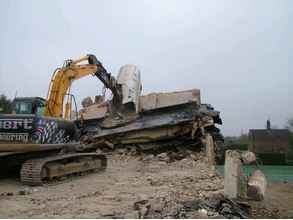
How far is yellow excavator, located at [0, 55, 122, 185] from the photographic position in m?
7.90

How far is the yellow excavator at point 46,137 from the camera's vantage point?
7.90 meters

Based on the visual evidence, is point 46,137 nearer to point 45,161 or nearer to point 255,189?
point 45,161

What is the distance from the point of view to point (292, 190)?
15172mm

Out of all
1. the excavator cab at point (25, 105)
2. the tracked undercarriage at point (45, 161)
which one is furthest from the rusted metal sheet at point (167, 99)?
the excavator cab at point (25, 105)

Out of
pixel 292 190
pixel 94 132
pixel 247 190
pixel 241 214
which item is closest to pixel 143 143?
pixel 94 132

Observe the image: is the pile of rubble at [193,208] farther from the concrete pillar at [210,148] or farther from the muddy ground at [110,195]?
the concrete pillar at [210,148]

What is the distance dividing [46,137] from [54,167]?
660 millimetres

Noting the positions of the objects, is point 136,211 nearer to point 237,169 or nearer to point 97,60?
point 237,169

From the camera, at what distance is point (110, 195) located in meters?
6.72

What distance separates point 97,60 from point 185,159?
4.35 metres

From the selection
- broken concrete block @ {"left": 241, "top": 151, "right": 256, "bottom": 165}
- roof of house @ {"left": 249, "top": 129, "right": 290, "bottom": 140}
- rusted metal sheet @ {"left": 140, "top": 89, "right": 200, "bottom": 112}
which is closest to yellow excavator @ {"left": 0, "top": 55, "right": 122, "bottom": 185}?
broken concrete block @ {"left": 241, "top": 151, "right": 256, "bottom": 165}

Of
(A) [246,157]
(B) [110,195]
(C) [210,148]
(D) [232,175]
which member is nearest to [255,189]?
(A) [246,157]

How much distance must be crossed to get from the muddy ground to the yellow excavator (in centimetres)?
29

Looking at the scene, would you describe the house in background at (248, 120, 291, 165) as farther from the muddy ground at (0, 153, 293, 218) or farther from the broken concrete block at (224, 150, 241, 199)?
the broken concrete block at (224, 150, 241, 199)
